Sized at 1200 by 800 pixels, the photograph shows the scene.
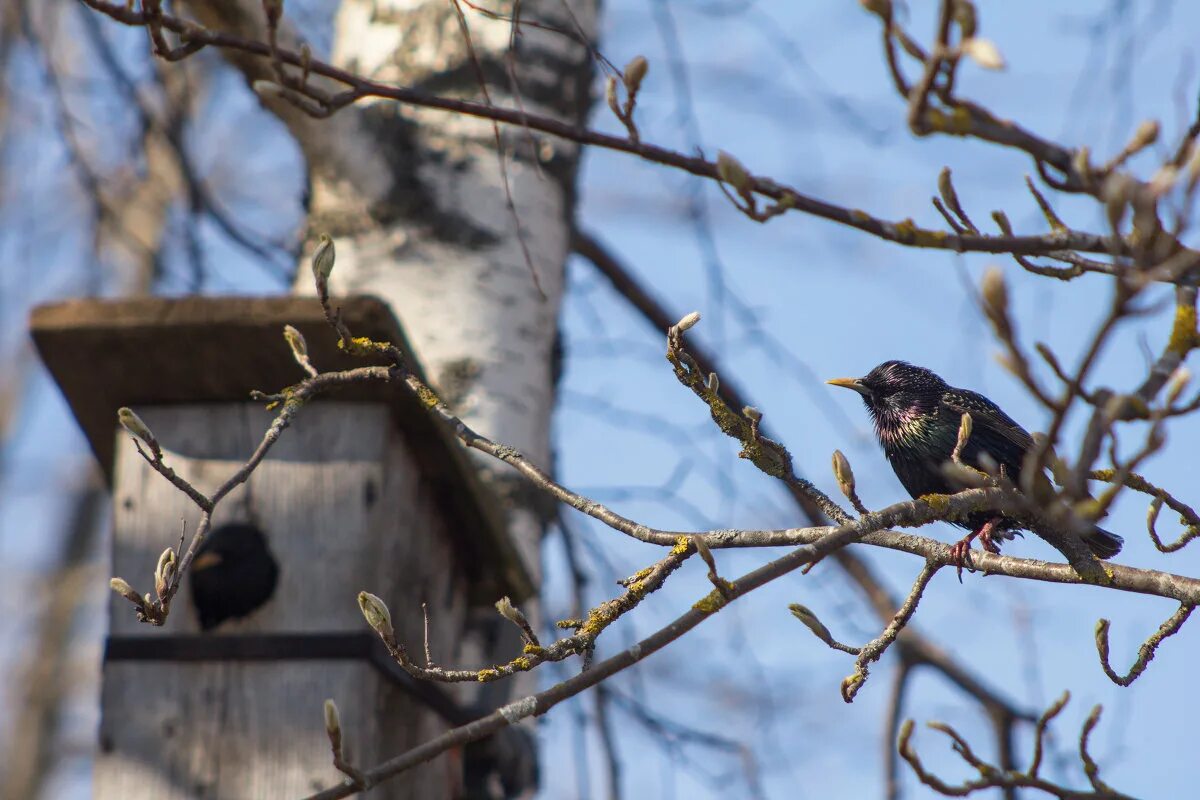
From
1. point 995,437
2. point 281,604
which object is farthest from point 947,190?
point 995,437

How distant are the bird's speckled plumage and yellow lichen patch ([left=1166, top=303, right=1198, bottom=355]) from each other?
186 cm

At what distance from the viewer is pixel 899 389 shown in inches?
130

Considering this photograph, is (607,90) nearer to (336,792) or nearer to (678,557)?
(678,557)

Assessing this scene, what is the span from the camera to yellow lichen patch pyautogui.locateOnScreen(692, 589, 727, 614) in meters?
1.38

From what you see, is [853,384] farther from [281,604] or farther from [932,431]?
[281,604]

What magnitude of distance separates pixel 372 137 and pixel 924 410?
4.36 feet

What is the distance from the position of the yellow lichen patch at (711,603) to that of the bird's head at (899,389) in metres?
1.90

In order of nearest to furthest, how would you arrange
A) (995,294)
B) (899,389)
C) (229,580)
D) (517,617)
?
(995,294) < (517,617) < (229,580) < (899,389)

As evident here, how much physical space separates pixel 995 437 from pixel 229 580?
66.2 inches

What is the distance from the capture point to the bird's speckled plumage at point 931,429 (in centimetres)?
310

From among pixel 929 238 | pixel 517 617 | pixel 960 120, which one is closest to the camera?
pixel 960 120

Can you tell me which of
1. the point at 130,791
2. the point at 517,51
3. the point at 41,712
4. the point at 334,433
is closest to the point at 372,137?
the point at 517,51

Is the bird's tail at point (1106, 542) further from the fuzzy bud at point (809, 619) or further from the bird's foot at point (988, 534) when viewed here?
the fuzzy bud at point (809, 619)

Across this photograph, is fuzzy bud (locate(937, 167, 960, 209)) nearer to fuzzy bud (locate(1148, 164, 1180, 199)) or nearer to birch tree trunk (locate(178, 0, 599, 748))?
fuzzy bud (locate(1148, 164, 1180, 199))
